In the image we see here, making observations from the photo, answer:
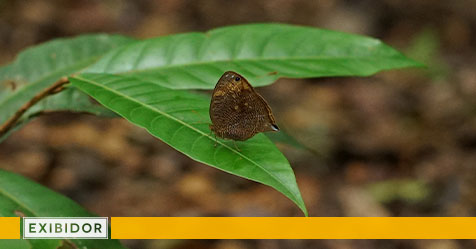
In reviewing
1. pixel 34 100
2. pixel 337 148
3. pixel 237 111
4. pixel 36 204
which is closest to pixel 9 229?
pixel 36 204

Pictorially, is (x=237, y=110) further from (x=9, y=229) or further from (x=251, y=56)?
(x=9, y=229)

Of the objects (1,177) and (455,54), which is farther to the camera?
(455,54)

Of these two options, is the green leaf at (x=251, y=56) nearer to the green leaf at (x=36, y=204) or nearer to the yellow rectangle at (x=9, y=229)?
the green leaf at (x=36, y=204)

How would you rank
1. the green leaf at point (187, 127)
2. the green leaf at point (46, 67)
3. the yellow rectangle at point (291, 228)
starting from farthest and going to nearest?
1. the yellow rectangle at point (291, 228)
2. the green leaf at point (46, 67)
3. the green leaf at point (187, 127)

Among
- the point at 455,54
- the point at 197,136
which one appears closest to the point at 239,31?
the point at 197,136

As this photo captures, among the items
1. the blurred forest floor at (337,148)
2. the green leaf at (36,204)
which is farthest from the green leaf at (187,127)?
the blurred forest floor at (337,148)

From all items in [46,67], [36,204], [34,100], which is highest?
[46,67]

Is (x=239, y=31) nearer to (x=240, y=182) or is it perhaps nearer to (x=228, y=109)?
(x=228, y=109)
